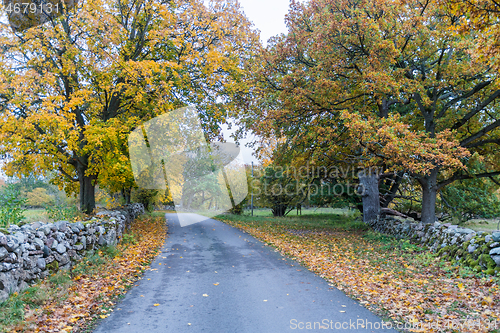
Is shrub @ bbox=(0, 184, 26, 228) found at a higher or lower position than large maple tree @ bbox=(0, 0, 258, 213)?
lower

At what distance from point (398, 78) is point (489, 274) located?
6877 millimetres

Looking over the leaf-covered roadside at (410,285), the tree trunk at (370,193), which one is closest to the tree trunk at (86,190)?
the leaf-covered roadside at (410,285)

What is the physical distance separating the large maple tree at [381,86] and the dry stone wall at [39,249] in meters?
7.94

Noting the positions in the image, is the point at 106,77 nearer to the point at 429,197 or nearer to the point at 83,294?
the point at 83,294

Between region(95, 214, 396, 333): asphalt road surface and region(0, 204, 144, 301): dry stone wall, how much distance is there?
65.5 inches

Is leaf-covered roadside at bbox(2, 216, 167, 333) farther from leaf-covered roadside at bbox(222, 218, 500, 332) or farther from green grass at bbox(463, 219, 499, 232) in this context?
green grass at bbox(463, 219, 499, 232)

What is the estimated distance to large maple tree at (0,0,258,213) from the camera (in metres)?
10.8

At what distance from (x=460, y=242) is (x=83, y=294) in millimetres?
9055

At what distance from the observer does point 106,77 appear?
12016 mm

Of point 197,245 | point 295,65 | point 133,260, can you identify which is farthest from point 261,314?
point 295,65

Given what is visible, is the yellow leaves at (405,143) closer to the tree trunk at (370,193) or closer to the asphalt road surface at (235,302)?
the asphalt road surface at (235,302)

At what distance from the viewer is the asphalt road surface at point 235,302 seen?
452cm

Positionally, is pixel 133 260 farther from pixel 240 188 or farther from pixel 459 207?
pixel 240 188

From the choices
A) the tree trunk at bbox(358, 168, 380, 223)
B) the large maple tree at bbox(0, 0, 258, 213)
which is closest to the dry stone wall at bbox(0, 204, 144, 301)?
the large maple tree at bbox(0, 0, 258, 213)
